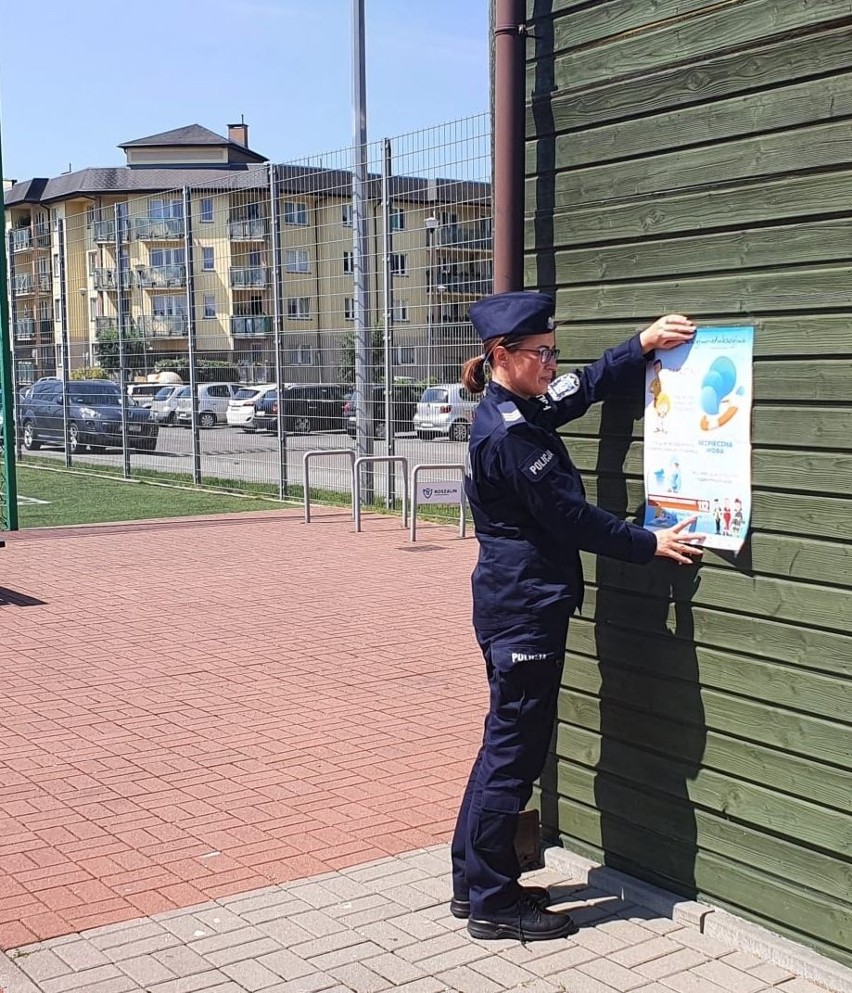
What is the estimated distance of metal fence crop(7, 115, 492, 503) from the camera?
1414 cm

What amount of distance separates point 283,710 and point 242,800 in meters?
1.40

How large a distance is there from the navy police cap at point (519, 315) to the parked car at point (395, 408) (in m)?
10.6

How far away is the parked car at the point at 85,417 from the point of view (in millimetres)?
21906

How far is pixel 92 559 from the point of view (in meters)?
12.3

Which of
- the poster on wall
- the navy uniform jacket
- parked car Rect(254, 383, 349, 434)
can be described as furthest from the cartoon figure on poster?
parked car Rect(254, 383, 349, 434)

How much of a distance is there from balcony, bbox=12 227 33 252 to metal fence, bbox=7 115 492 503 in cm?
217

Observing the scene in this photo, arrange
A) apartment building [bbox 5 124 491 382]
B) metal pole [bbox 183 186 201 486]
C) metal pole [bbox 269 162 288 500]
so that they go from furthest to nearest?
metal pole [bbox 183 186 201 486] → metal pole [bbox 269 162 288 500] → apartment building [bbox 5 124 491 382]

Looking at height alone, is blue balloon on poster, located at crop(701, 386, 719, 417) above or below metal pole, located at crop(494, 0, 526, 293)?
below

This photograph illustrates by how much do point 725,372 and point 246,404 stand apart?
13.8m

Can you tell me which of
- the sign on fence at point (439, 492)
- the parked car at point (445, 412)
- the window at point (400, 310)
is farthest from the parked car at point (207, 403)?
the sign on fence at point (439, 492)

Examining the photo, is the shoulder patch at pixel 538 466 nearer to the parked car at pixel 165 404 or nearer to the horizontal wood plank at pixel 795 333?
the horizontal wood plank at pixel 795 333

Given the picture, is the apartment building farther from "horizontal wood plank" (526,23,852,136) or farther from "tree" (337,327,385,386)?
"horizontal wood plank" (526,23,852,136)

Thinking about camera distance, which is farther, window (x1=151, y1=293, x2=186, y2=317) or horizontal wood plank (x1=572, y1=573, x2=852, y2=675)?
window (x1=151, y1=293, x2=186, y2=317)

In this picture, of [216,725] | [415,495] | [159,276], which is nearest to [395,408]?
[415,495]
